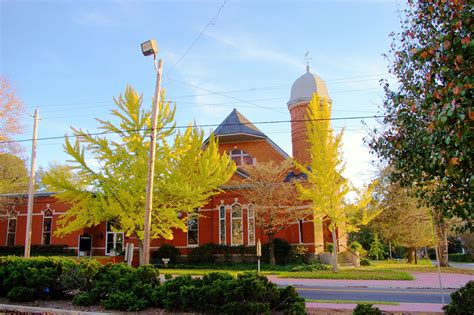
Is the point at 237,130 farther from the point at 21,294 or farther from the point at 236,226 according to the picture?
the point at 21,294

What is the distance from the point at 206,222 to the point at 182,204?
29.2ft

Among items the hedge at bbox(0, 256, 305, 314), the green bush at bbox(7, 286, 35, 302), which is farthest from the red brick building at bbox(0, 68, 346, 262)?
the green bush at bbox(7, 286, 35, 302)

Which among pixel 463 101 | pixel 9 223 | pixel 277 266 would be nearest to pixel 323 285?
pixel 277 266

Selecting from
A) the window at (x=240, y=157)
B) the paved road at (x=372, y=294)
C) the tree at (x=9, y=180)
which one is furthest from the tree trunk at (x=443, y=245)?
the tree at (x=9, y=180)

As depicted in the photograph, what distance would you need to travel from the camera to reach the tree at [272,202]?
84.3 feet

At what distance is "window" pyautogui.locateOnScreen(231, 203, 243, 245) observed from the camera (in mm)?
29328

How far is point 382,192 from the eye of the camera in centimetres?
2975

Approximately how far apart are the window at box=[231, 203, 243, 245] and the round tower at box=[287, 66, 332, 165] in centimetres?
839

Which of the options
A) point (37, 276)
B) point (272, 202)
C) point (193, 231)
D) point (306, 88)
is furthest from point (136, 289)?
point (306, 88)

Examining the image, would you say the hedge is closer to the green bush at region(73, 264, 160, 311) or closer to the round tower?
the green bush at region(73, 264, 160, 311)

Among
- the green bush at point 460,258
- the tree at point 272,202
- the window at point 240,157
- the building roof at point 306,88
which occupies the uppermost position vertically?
the building roof at point 306,88

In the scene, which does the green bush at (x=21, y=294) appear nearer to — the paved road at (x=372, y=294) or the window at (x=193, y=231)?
the paved road at (x=372, y=294)

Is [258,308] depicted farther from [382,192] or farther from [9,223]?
[9,223]

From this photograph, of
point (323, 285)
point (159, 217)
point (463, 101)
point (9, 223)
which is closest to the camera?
point (463, 101)
